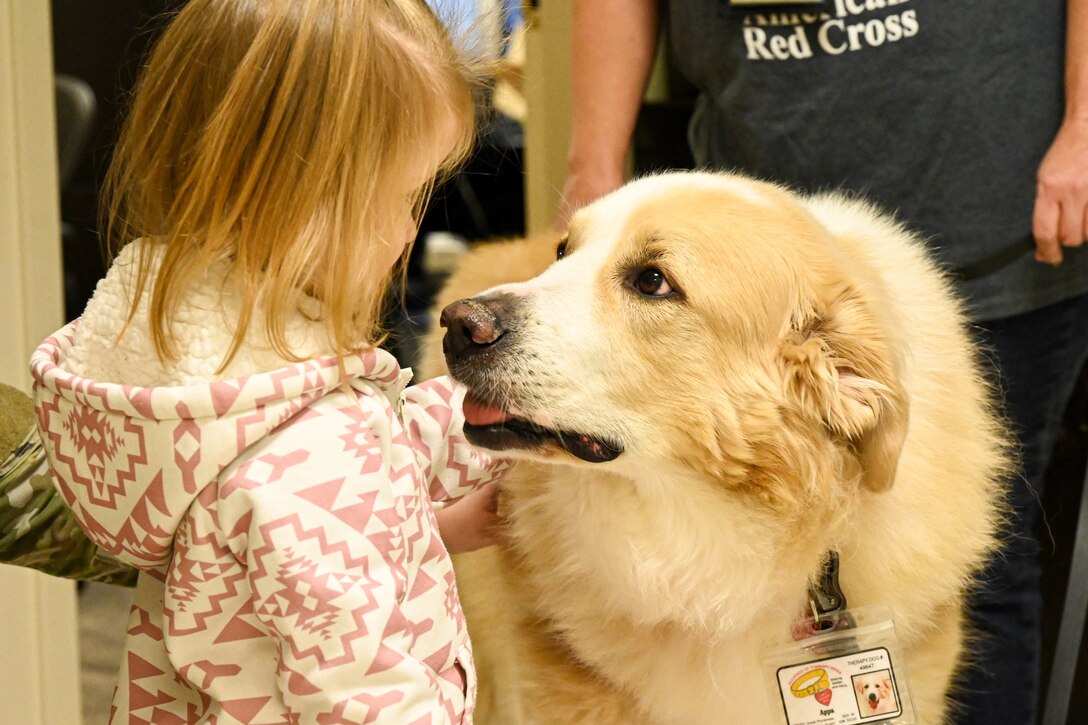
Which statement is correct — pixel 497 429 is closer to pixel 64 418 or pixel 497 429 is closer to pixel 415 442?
pixel 415 442

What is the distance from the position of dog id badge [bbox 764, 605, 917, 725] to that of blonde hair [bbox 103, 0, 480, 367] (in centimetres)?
66

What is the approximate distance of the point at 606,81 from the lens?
1625mm

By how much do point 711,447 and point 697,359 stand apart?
105 millimetres

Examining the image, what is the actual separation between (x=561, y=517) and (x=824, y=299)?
421mm

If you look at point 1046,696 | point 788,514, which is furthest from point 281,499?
point 1046,696

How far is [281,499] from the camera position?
856 mm

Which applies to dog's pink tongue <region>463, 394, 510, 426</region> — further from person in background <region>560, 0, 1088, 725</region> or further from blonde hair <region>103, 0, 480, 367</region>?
person in background <region>560, 0, 1088, 725</region>

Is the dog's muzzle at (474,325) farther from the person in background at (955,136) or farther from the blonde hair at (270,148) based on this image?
the person in background at (955,136)

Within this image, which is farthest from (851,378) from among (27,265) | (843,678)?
(27,265)

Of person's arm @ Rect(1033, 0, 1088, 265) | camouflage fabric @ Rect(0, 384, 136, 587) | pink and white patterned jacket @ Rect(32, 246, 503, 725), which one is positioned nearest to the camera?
pink and white patterned jacket @ Rect(32, 246, 503, 725)

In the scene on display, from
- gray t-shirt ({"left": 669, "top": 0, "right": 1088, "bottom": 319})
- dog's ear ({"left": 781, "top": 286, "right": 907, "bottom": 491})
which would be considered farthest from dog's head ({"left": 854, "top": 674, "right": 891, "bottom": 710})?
gray t-shirt ({"left": 669, "top": 0, "right": 1088, "bottom": 319})

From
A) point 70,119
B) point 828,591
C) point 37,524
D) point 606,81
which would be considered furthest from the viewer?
point 70,119

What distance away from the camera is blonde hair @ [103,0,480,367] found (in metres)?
0.89

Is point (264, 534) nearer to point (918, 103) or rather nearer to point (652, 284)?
point (652, 284)
